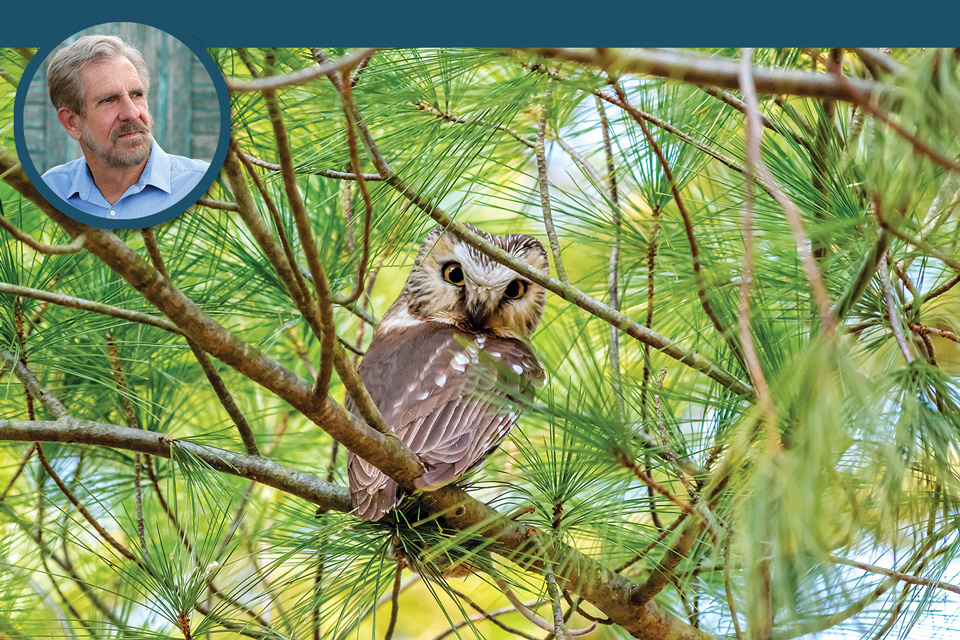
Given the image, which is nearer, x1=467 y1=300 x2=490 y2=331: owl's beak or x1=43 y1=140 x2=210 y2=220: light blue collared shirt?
x1=43 y1=140 x2=210 y2=220: light blue collared shirt

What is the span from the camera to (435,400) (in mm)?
1233

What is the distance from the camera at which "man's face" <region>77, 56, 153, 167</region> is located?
2.92ft

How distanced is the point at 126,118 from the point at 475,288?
79 centimetres

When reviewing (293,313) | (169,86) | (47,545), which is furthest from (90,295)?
(169,86)

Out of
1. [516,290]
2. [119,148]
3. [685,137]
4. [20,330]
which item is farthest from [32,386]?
[685,137]

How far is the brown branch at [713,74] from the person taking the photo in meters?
0.44

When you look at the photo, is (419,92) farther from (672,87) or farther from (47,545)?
(47,545)

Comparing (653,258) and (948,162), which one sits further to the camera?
(653,258)

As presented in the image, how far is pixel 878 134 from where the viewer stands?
0.53m

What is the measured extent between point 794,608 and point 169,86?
2.70 feet

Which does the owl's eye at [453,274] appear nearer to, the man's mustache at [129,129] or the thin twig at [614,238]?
the thin twig at [614,238]

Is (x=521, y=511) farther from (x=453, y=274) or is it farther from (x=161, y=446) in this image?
Answer: (x=453, y=274)

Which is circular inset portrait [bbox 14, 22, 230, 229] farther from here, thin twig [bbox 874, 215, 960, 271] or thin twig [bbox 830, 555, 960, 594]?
thin twig [bbox 830, 555, 960, 594]

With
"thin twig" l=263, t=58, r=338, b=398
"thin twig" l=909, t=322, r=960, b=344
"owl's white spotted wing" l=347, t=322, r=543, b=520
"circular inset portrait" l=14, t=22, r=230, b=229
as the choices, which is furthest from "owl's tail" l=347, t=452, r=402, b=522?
"thin twig" l=909, t=322, r=960, b=344
